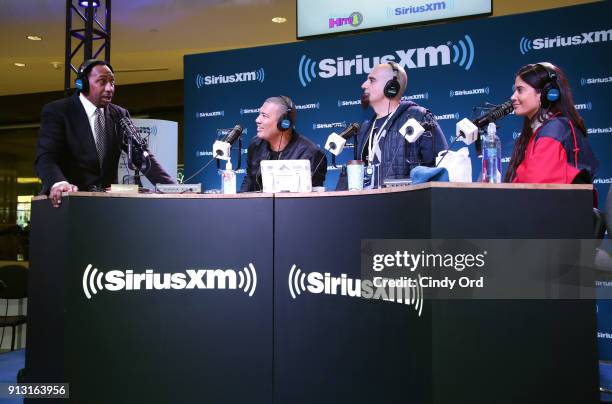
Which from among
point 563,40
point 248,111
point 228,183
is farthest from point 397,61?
point 228,183

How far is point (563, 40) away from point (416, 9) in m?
1.29

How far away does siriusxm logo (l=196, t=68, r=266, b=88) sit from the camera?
6462mm

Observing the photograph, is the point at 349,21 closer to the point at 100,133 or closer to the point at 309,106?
the point at 309,106

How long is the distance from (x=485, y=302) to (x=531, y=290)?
0.17 metres

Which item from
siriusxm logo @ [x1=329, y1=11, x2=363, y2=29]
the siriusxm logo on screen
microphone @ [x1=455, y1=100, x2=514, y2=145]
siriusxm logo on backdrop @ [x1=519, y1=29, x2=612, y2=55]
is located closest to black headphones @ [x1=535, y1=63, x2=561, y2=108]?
microphone @ [x1=455, y1=100, x2=514, y2=145]

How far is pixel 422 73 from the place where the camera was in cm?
565

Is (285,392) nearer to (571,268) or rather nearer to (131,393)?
(131,393)

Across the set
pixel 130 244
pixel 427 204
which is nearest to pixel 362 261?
pixel 427 204

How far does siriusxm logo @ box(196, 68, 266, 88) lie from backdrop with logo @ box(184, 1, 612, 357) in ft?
0.04

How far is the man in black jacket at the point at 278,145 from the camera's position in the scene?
13.3ft

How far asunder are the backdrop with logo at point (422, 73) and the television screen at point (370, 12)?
0.80ft

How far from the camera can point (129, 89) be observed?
10.1m

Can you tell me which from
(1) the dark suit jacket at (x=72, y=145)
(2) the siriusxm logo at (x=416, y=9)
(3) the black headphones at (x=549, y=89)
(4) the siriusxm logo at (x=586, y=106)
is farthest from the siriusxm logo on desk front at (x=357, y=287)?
(2) the siriusxm logo at (x=416, y=9)

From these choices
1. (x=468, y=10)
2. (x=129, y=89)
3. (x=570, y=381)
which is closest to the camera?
(x=570, y=381)
